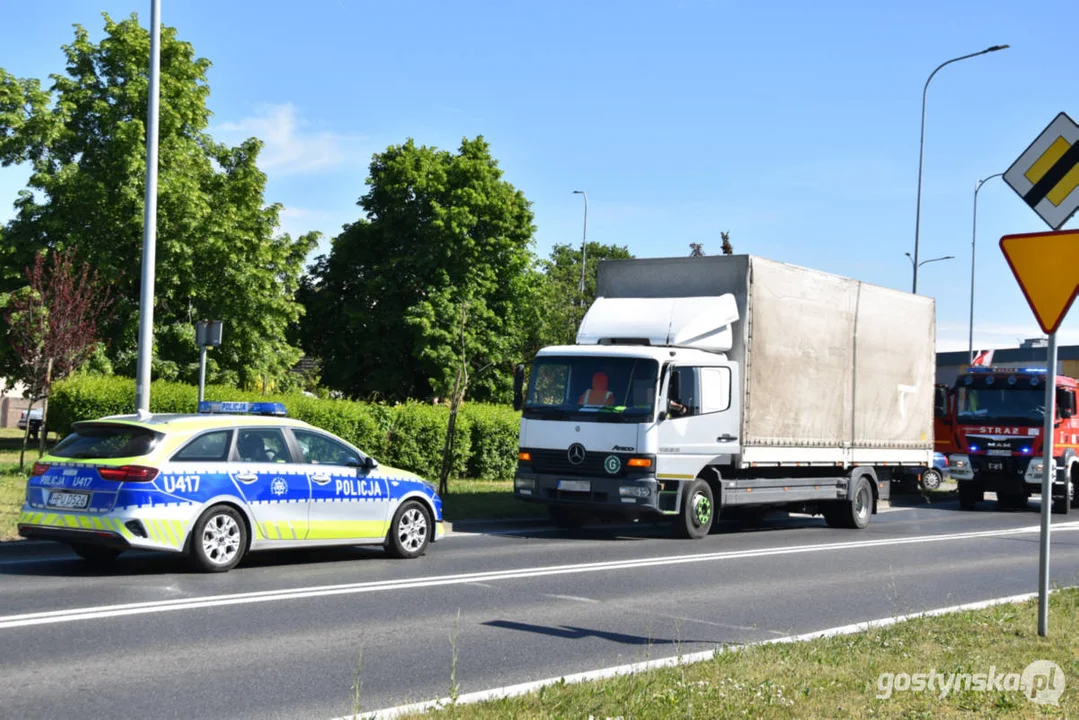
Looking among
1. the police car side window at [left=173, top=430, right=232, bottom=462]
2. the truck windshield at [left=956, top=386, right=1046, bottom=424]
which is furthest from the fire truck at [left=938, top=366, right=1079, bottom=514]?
the police car side window at [left=173, top=430, right=232, bottom=462]

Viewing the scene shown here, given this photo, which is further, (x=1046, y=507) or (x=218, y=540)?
(x=218, y=540)

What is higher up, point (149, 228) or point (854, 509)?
point (149, 228)

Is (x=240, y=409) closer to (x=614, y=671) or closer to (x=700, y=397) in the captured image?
(x=614, y=671)

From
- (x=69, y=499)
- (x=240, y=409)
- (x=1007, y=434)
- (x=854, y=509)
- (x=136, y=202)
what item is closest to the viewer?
(x=69, y=499)

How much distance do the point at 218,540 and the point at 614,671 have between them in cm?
526

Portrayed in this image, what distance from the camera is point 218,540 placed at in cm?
1120

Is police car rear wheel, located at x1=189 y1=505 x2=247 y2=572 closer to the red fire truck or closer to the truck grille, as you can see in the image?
the truck grille

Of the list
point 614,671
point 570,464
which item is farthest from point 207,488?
point 570,464

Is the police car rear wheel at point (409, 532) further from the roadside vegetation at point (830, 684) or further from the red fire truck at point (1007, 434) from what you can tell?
the red fire truck at point (1007, 434)

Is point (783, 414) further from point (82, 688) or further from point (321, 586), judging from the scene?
point (82, 688)

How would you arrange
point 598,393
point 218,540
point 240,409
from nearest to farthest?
point 218,540 < point 240,409 < point 598,393

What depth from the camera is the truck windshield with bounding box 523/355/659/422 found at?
52.0 ft

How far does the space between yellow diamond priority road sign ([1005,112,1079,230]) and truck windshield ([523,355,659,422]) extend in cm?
776

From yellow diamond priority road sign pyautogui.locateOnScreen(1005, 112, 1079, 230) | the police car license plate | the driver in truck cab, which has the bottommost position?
the police car license plate
